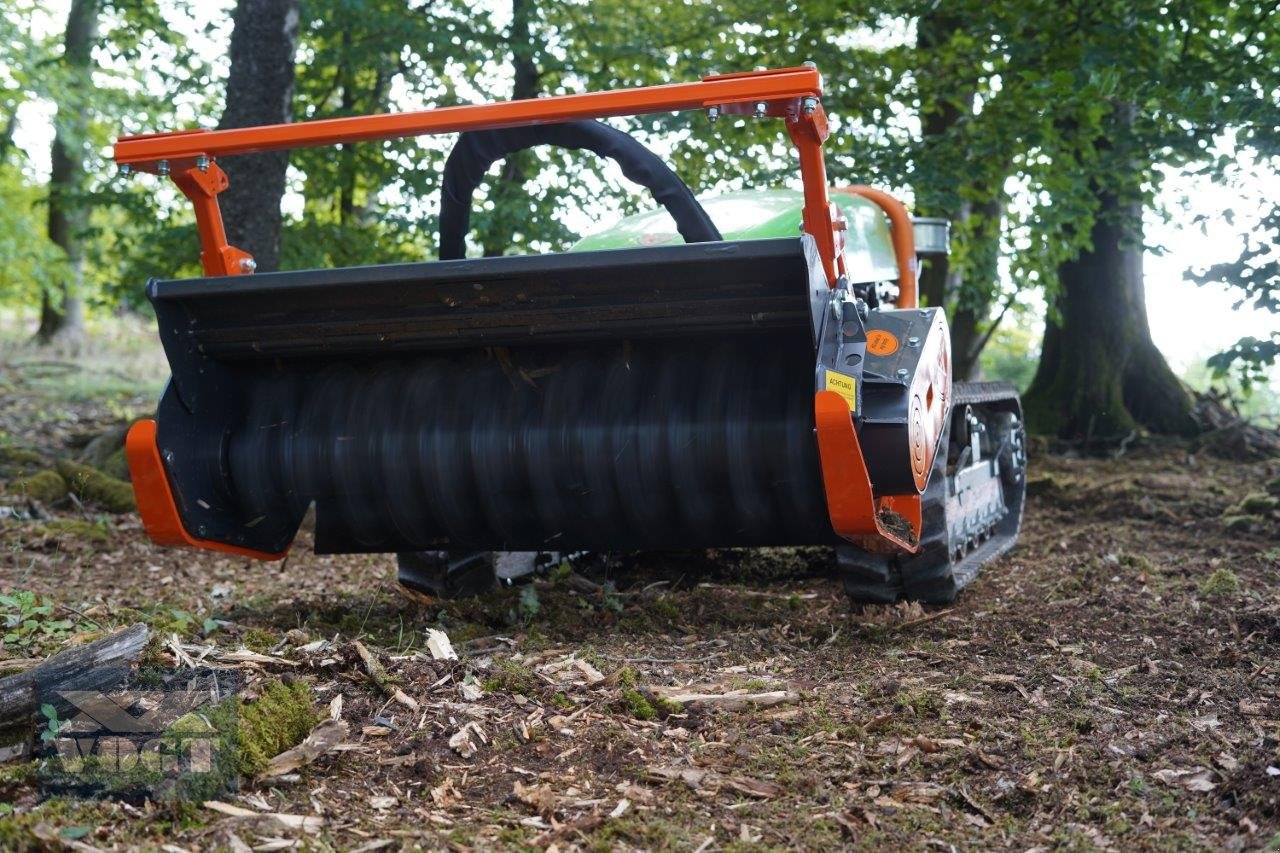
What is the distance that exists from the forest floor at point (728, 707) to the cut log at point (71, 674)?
270mm

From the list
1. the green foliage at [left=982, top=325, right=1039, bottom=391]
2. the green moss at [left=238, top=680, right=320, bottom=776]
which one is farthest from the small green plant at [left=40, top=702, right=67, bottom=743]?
the green foliage at [left=982, top=325, right=1039, bottom=391]

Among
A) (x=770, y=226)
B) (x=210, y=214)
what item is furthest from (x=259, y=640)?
(x=770, y=226)

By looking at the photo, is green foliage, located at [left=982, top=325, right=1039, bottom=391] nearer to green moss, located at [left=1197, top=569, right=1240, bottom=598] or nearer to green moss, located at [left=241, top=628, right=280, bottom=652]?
green moss, located at [left=1197, top=569, right=1240, bottom=598]

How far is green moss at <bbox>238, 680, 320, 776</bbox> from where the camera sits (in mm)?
2928

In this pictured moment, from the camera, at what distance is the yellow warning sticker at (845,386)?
3785 millimetres

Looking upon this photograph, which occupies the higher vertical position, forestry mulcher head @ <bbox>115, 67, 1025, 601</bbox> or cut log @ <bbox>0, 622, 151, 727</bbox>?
forestry mulcher head @ <bbox>115, 67, 1025, 601</bbox>

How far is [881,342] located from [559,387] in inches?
44.1

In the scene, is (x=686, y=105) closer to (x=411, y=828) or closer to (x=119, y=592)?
(x=411, y=828)

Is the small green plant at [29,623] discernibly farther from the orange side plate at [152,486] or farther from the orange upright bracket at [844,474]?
the orange upright bracket at [844,474]

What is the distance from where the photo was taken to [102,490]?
7617 mm

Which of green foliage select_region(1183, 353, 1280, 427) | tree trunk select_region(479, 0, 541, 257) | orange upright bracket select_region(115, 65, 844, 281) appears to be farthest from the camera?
tree trunk select_region(479, 0, 541, 257)

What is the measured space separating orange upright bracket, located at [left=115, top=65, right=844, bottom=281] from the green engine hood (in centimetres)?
100

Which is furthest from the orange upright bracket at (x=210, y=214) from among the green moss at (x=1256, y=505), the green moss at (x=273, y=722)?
the green moss at (x=1256, y=505)

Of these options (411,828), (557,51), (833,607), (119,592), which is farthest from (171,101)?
(411,828)
